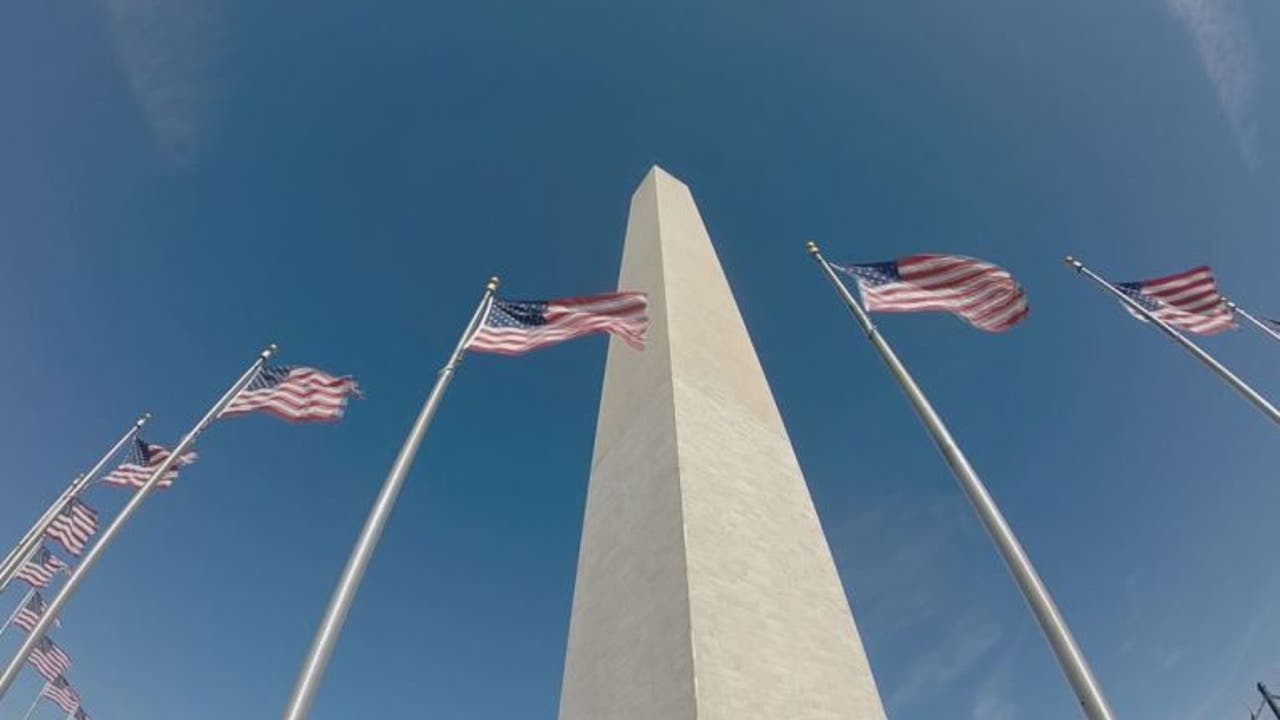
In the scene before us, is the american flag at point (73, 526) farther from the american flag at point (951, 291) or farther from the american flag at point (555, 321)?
the american flag at point (951, 291)

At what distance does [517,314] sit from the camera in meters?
9.23

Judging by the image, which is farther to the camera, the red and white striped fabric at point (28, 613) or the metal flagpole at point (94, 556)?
the red and white striped fabric at point (28, 613)

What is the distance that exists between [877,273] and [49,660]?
2748 centimetres

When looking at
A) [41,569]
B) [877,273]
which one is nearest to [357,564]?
[877,273]

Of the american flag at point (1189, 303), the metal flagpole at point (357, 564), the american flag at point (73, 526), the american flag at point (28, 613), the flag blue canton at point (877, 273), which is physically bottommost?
the metal flagpole at point (357, 564)

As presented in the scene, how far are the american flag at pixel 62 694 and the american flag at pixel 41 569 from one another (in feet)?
33.9

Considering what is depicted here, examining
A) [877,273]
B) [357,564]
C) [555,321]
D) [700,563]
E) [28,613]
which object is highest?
[877,273]

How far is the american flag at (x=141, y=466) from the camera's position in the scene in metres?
12.6

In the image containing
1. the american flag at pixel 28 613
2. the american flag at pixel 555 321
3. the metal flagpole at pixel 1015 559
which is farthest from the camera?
the american flag at pixel 28 613

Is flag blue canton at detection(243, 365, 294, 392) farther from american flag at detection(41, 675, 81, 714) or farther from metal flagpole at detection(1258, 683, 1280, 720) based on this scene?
metal flagpole at detection(1258, 683, 1280, 720)

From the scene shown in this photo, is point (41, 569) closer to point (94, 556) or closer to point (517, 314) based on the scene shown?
point (94, 556)

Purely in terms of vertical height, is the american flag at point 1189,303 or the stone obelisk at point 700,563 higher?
the american flag at point 1189,303

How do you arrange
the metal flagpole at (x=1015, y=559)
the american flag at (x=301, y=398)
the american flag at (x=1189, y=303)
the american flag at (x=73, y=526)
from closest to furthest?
1. the metal flagpole at (x=1015, y=559)
2. the american flag at (x=301, y=398)
3. the american flag at (x=1189, y=303)
4. the american flag at (x=73, y=526)

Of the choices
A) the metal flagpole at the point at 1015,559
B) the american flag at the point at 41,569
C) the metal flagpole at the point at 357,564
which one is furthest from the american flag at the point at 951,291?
the american flag at the point at 41,569
